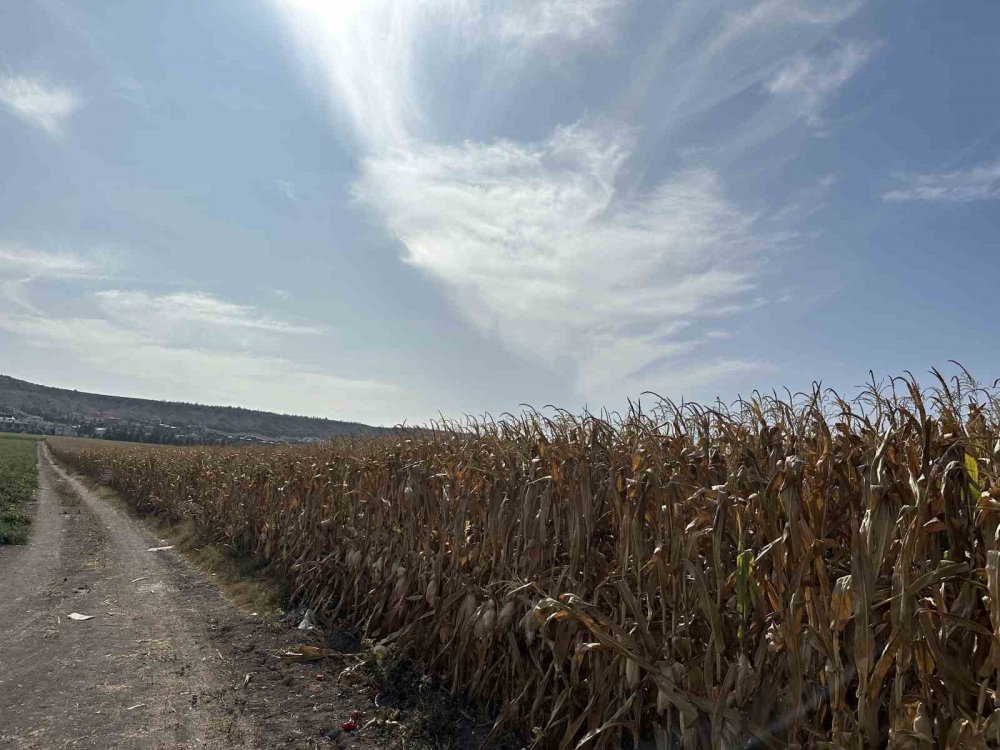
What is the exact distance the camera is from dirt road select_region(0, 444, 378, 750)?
4.34 m

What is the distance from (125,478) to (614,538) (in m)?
26.0

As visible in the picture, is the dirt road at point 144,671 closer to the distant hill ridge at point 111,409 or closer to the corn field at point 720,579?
the corn field at point 720,579

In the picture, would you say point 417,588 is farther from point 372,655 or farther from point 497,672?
point 497,672

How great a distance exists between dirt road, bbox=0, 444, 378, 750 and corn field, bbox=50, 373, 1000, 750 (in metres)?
1.09

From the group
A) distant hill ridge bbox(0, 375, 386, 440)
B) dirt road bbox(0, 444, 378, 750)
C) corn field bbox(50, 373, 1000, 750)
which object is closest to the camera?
corn field bbox(50, 373, 1000, 750)

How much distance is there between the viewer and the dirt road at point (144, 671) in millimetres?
4336

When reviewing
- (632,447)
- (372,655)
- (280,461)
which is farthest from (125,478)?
(632,447)

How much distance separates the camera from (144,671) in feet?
18.2

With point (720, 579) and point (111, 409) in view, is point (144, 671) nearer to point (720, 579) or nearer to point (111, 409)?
point (720, 579)

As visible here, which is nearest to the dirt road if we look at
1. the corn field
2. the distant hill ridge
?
the corn field

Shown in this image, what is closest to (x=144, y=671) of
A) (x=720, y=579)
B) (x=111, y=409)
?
(x=720, y=579)

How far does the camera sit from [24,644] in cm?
638

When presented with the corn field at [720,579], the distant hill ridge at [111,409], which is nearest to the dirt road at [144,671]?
the corn field at [720,579]

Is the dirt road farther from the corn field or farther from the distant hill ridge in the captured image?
the distant hill ridge
